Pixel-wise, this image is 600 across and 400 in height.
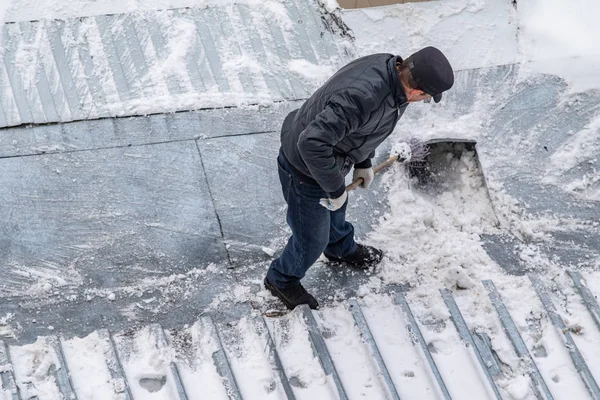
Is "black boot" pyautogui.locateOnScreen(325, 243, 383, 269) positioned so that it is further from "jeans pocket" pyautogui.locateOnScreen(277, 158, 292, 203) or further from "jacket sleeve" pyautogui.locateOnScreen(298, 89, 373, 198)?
"jacket sleeve" pyautogui.locateOnScreen(298, 89, 373, 198)

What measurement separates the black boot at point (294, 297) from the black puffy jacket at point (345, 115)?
27.1 inches

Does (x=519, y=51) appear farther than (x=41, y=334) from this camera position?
Yes

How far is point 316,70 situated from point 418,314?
182cm

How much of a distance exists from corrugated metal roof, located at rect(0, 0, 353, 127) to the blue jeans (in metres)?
1.21

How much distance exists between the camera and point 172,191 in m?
4.26

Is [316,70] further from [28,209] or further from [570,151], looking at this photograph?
[28,209]

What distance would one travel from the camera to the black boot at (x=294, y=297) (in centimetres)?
381

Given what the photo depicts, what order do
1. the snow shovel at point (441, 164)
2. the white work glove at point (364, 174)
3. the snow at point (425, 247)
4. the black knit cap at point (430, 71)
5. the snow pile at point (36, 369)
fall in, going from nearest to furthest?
the black knit cap at point (430, 71), the snow pile at point (36, 369), the snow at point (425, 247), the white work glove at point (364, 174), the snow shovel at point (441, 164)

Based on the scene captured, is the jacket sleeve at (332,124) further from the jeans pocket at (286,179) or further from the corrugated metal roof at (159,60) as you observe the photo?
the corrugated metal roof at (159,60)

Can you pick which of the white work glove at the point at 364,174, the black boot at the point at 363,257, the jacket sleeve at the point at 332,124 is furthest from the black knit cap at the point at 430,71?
the black boot at the point at 363,257

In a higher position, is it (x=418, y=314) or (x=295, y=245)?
(x=295, y=245)

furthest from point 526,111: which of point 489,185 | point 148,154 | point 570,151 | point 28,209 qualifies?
point 28,209

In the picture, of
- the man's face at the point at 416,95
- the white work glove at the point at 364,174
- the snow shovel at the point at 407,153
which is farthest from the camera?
the snow shovel at the point at 407,153

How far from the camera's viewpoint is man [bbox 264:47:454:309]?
305 cm
